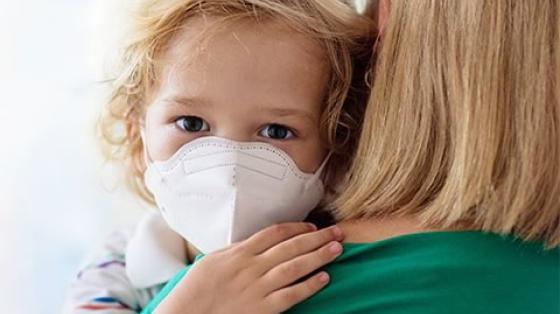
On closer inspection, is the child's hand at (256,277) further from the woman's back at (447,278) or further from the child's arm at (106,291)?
the child's arm at (106,291)

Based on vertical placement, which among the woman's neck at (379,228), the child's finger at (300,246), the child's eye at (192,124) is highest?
the child's eye at (192,124)

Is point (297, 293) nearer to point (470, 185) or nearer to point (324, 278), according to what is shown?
point (324, 278)

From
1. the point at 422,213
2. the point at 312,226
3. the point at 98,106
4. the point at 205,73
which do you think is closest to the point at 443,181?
the point at 422,213

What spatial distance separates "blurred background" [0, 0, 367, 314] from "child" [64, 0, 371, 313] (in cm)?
32

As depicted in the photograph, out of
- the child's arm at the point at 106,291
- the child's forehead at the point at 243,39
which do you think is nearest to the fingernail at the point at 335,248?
the child's forehead at the point at 243,39

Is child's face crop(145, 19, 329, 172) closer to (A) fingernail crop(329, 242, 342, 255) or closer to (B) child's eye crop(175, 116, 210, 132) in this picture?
(B) child's eye crop(175, 116, 210, 132)

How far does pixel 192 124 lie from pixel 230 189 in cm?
10

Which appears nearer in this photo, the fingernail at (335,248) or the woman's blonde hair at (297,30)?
the fingernail at (335,248)

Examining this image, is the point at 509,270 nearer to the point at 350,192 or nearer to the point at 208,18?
the point at 350,192

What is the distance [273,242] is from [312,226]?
0.06m

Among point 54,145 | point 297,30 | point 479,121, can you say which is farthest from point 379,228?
point 54,145

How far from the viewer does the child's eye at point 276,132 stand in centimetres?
117

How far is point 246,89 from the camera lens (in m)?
1.14

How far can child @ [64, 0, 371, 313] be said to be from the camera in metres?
1.15
